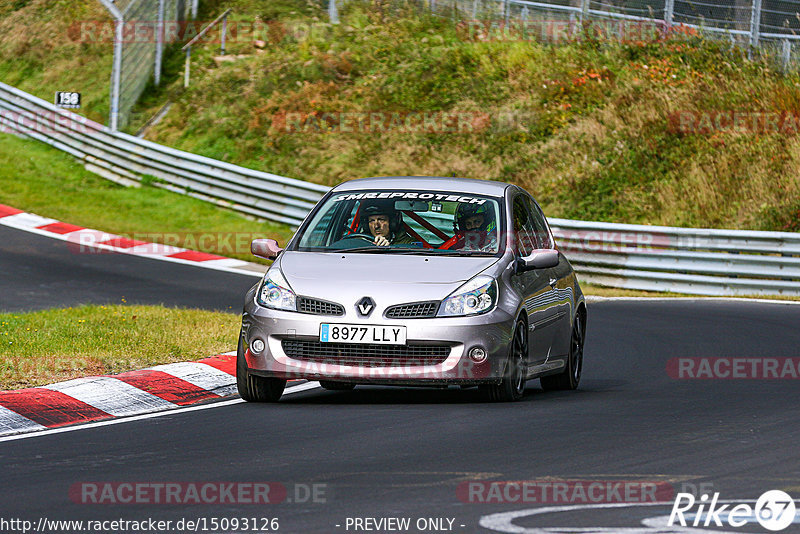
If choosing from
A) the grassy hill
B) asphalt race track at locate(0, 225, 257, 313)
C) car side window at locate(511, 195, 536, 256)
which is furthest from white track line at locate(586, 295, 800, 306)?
car side window at locate(511, 195, 536, 256)

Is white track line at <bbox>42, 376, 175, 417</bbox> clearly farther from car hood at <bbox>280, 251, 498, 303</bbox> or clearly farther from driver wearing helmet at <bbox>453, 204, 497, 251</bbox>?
driver wearing helmet at <bbox>453, 204, 497, 251</bbox>

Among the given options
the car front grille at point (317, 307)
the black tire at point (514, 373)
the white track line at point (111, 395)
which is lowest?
the white track line at point (111, 395)

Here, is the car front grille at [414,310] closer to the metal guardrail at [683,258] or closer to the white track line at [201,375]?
the white track line at [201,375]

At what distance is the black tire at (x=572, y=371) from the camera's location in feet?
36.5

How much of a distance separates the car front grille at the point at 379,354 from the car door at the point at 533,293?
91 cm

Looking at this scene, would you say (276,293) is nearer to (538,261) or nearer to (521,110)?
(538,261)

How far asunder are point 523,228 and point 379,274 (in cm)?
169

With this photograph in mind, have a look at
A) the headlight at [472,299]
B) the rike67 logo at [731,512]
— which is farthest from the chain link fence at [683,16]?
the rike67 logo at [731,512]

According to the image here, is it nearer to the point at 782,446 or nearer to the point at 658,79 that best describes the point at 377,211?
the point at 782,446

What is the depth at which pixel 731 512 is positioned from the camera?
6039mm

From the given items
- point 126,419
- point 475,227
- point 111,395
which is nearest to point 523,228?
point 475,227

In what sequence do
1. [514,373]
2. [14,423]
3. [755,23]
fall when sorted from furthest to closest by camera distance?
[755,23] < [514,373] < [14,423]

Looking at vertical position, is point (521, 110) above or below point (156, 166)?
above

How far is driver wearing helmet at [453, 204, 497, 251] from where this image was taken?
1020 cm
